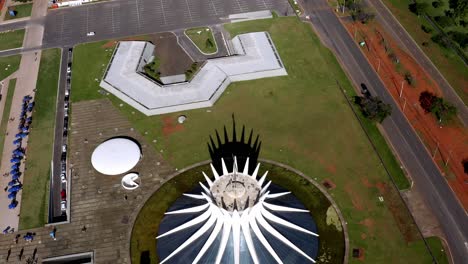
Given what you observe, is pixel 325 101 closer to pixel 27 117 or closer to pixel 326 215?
pixel 326 215

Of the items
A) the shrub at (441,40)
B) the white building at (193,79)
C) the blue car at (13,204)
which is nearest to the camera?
the blue car at (13,204)

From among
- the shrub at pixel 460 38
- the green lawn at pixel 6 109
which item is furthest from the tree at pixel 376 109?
the green lawn at pixel 6 109

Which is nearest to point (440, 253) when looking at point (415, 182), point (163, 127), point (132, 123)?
point (415, 182)

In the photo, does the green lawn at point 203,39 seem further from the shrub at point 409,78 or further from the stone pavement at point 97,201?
the shrub at point 409,78

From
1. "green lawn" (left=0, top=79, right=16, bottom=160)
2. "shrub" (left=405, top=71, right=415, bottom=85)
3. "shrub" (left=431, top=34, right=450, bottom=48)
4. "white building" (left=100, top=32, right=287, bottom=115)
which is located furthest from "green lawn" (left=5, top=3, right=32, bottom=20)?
"shrub" (left=431, top=34, right=450, bottom=48)

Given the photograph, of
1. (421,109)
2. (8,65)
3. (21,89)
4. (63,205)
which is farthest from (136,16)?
(421,109)

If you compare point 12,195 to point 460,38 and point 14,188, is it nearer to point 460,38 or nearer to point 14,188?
point 14,188
